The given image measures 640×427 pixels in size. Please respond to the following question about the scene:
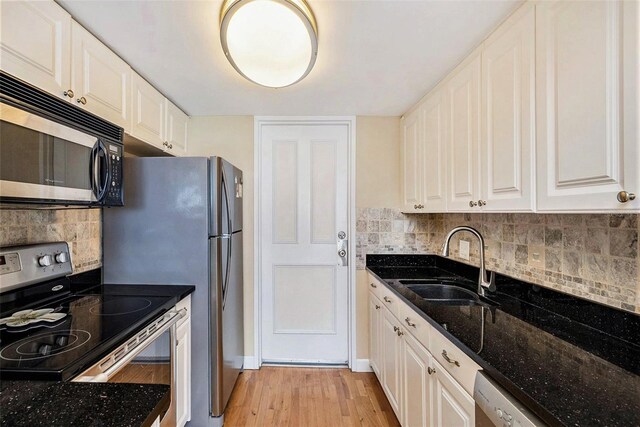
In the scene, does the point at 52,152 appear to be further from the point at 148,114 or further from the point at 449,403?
the point at 449,403

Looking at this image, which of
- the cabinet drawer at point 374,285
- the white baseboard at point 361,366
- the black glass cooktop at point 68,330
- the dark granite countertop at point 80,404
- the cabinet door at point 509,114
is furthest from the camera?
the white baseboard at point 361,366

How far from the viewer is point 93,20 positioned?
4.23 feet

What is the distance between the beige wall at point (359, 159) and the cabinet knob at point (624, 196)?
178 centimetres

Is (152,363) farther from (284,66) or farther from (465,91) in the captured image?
(465,91)

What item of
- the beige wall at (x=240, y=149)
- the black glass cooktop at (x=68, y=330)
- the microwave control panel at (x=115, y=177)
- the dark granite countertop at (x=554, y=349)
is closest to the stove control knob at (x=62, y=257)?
the black glass cooktop at (x=68, y=330)

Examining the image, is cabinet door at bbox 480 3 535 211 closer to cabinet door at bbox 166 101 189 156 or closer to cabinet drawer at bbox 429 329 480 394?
cabinet drawer at bbox 429 329 480 394

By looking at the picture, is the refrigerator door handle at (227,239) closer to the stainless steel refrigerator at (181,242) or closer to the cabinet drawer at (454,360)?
the stainless steel refrigerator at (181,242)

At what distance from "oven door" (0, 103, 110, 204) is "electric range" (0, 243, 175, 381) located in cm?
42

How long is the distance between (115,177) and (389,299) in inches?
67.5

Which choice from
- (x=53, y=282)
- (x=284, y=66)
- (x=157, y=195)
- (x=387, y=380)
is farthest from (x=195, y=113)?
(x=387, y=380)

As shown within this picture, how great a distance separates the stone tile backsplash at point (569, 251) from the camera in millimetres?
1022

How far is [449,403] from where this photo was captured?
1.12 meters

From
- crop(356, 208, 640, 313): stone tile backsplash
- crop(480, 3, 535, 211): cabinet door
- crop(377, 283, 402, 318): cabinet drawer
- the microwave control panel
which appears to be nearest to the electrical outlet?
crop(356, 208, 640, 313): stone tile backsplash

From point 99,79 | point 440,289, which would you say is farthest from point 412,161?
point 99,79
